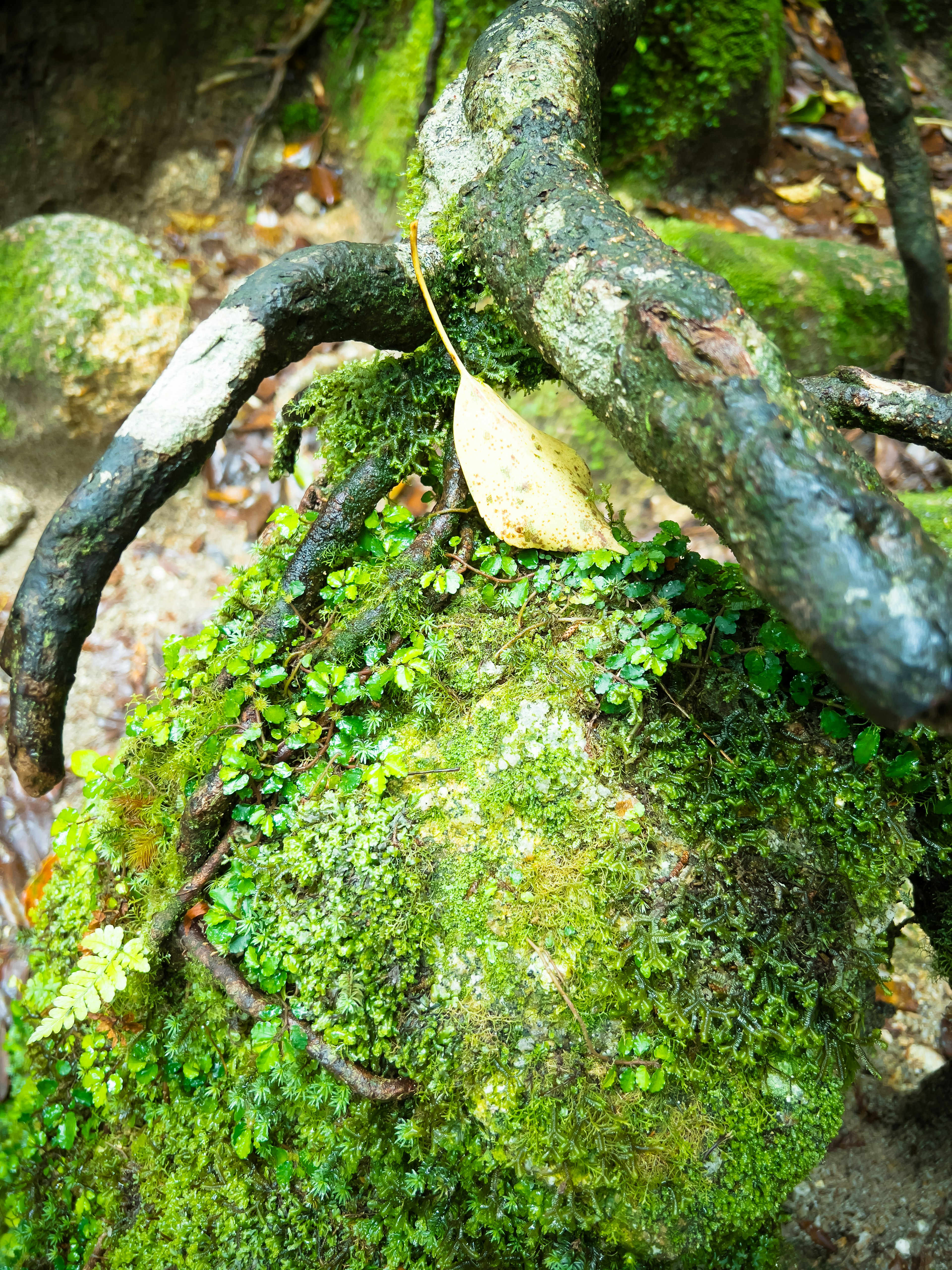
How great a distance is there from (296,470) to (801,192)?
3.23 meters

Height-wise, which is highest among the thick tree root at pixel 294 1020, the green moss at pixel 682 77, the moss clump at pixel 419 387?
the green moss at pixel 682 77

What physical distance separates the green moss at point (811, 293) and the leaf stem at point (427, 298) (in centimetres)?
Answer: 223

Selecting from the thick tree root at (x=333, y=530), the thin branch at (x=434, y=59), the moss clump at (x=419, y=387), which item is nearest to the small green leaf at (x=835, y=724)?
the moss clump at (x=419, y=387)

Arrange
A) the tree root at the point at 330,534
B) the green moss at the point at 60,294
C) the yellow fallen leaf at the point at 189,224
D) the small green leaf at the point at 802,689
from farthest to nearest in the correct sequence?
1. the yellow fallen leaf at the point at 189,224
2. the green moss at the point at 60,294
3. the tree root at the point at 330,534
4. the small green leaf at the point at 802,689

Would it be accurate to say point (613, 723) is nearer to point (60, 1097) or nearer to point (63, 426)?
point (60, 1097)

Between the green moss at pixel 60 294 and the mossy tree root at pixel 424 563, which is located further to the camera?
the green moss at pixel 60 294

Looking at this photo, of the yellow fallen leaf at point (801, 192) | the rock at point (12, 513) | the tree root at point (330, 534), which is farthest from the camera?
the yellow fallen leaf at point (801, 192)

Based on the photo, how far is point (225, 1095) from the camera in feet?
6.15

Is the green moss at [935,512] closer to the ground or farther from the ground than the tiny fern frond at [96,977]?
farther from the ground

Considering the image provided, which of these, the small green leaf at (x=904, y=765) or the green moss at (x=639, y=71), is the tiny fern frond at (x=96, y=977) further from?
the green moss at (x=639, y=71)

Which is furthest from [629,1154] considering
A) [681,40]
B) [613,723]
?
[681,40]

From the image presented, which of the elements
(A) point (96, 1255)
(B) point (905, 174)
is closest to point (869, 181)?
(B) point (905, 174)

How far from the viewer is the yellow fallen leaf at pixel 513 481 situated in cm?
185

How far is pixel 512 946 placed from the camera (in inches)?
65.9
